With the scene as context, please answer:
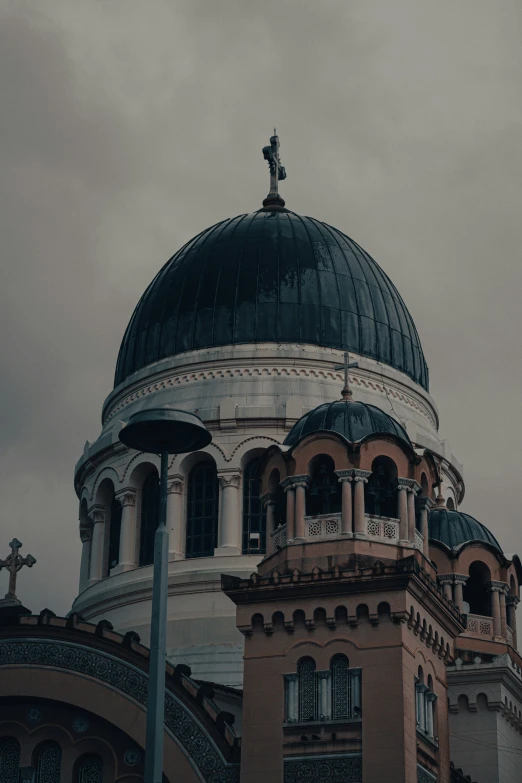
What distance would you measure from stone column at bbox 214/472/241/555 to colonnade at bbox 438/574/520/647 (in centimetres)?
500

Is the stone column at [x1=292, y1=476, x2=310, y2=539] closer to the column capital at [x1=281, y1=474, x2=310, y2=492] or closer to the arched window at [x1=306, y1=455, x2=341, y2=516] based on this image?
the column capital at [x1=281, y1=474, x2=310, y2=492]

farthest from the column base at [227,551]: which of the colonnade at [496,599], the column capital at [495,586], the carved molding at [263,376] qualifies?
the column capital at [495,586]

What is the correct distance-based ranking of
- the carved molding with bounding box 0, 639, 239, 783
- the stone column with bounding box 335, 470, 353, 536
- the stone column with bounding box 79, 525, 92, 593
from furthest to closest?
Answer: the stone column with bounding box 79, 525, 92, 593, the stone column with bounding box 335, 470, 353, 536, the carved molding with bounding box 0, 639, 239, 783

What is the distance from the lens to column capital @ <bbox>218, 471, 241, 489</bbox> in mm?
37750

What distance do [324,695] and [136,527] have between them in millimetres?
11927

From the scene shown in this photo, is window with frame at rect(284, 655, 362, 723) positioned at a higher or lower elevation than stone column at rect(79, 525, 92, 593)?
lower

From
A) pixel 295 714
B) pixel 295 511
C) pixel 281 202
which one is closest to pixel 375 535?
pixel 295 511

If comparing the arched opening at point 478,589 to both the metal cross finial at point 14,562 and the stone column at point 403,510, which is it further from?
the metal cross finial at point 14,562

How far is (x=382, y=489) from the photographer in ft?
101

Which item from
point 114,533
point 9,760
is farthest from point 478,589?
point 9,760

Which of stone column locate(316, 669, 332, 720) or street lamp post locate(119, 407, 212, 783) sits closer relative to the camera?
street lamp post locate(119, 407, 212, 783)

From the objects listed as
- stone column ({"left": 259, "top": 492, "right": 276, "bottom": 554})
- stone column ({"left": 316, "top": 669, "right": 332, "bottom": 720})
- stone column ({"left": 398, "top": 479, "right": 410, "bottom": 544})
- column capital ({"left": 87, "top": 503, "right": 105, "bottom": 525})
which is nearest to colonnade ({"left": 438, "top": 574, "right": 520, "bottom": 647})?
stone column ({"left": 259, "top": 492, "right": 276, "bottom": 554})

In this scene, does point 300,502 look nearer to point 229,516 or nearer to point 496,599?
point 229,516

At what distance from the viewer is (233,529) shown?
37.2 metres
